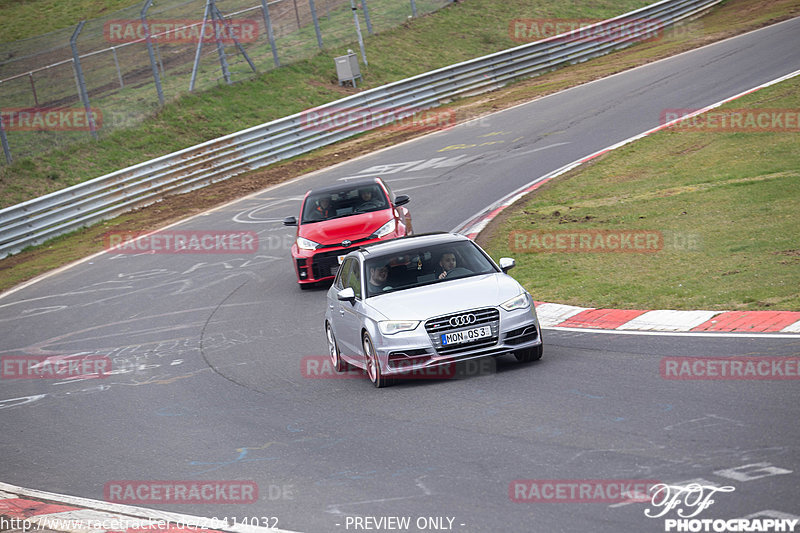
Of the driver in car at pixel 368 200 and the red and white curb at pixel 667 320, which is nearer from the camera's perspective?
the red and white curb at pixel 667 320

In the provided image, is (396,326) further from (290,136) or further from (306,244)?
(290,136)

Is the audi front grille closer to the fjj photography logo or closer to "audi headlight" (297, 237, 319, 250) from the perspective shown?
the fjj photography logo

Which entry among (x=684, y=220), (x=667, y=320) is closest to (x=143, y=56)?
(x=684, y=220)

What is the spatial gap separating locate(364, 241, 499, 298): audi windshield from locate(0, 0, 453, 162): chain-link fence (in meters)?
21.4

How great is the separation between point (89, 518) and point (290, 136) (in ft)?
87.4

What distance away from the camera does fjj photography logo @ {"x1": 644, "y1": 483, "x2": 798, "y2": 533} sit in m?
5.42

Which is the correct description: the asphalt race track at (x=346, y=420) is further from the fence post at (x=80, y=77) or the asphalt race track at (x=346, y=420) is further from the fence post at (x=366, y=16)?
the fence post at (x=366, y=16)

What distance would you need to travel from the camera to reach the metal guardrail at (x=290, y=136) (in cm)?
2688

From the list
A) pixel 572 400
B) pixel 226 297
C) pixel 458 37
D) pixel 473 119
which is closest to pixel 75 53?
pixel 473 119

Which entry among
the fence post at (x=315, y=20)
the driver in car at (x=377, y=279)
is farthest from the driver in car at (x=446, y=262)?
the fence post at (x=315, y=20)

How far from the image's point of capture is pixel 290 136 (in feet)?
110

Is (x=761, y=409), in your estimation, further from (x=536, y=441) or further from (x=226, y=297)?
(x=226, y=297)

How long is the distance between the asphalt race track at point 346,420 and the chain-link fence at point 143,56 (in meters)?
15.1

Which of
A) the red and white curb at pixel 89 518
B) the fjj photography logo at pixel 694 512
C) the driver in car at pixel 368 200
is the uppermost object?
the driver in car at pixel 368 200
